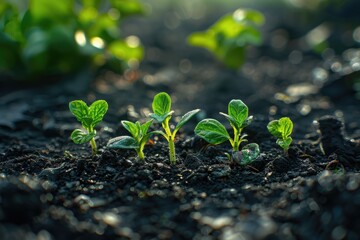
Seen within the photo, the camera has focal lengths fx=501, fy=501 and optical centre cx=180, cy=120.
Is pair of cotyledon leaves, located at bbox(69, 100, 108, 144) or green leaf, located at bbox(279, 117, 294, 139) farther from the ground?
pair of cotyledon leaves, located at bbox(69, 100, 108, 144)

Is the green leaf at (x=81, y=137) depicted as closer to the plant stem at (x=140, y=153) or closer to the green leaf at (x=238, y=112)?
the plant stem at (x=140, y=153)

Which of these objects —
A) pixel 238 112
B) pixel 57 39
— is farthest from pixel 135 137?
pixel 57 39

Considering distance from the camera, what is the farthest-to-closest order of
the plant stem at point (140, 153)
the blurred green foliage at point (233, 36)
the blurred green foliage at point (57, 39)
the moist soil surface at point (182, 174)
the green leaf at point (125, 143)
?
1. the blurred green foliage at point (233, 36)
2. the blurred green foliage at point (57, 39)
3. the plant stem at point (140, 153)
4. the green leaf at point (125, 143)
5. the moist soil surface at point (182, 174)

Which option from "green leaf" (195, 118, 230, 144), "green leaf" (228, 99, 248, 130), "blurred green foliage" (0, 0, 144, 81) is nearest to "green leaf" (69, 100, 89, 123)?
"green leaf" (195, 118, 230, 144)

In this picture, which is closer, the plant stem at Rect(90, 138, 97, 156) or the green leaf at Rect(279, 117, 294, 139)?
the green leaf at Rect(279, 117, 294, 139)

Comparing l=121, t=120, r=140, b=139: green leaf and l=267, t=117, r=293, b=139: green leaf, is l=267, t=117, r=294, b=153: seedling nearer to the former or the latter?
l=267, t=117, r=293, b=139: green leaf

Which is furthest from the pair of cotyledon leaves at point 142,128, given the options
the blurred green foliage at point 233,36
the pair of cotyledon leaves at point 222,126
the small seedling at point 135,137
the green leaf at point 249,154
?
the blurred green foliage at point 233,36

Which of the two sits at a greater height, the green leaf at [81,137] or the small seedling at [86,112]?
the small seedling at [86,112]
